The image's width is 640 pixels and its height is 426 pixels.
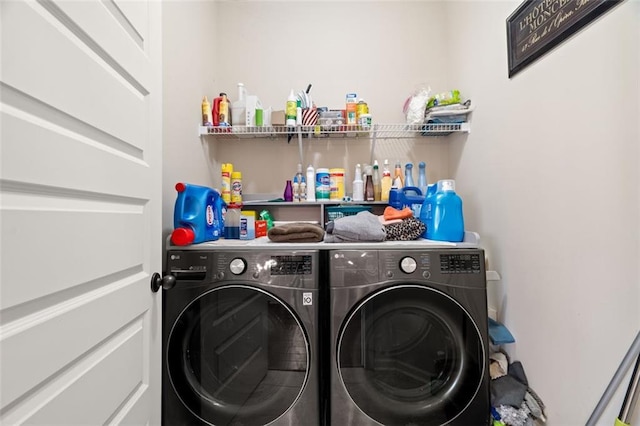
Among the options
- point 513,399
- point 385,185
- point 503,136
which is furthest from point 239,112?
point 513,399

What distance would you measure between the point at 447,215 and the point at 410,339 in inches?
23.4

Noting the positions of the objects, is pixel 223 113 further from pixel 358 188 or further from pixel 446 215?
pixel 446 215

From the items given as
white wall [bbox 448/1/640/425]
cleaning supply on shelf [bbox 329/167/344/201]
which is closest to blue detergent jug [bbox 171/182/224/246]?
cleaning supply on shelf [bbox 329/167/344/201]

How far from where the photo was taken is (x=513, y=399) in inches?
42.9

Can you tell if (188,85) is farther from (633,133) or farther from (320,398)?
(633,133)

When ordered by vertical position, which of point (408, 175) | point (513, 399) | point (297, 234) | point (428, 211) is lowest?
point (513, 399)

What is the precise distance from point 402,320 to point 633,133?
98 cm

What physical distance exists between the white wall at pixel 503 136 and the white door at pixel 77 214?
510 mm

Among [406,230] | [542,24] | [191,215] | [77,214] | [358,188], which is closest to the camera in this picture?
[77,214]

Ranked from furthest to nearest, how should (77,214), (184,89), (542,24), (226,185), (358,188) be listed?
(358,188) < (226,185) < (184,89) < (542,24) < (77,214)

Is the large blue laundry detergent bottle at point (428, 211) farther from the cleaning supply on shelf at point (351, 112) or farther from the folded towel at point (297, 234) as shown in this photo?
the cleaning supply on shelf at point (351, 112)

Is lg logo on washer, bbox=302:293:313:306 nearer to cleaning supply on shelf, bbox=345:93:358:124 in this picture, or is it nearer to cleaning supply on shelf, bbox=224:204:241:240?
cleaning supply on shelf, bbox=224:204:241:240

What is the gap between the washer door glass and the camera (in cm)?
108

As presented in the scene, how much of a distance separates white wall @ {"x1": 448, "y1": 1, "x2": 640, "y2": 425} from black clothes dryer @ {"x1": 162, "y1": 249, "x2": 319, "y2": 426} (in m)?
0.96
